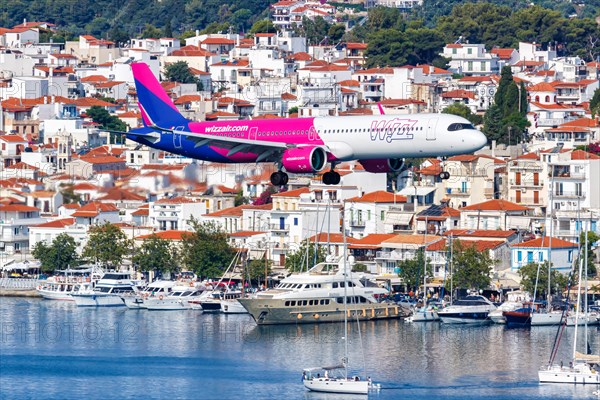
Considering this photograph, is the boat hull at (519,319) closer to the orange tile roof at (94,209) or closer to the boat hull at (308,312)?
the boat hull at (308,312)

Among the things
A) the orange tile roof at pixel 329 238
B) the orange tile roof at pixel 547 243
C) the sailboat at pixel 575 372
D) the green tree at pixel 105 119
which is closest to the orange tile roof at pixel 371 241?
the orange tile roof at pixel 329 238

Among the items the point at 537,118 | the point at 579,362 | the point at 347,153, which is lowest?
the point at 579,362

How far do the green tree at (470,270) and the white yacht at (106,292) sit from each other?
751 inches

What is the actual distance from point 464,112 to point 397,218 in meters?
45.8

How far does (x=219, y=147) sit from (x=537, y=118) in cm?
8972

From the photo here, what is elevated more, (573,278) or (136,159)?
(136,159)

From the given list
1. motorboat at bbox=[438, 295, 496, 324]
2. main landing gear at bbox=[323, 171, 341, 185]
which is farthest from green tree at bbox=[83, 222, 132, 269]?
main landing gear at bbox=[323, 171, 341, 185]

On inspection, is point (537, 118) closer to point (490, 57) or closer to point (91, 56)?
point (490, 57)

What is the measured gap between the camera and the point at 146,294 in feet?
348

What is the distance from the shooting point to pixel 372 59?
19050 cm

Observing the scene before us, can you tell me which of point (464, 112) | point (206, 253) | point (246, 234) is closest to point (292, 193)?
point (246, 234)

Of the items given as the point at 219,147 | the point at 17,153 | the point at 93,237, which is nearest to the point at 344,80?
the point at 17,153

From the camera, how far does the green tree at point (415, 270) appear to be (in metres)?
100

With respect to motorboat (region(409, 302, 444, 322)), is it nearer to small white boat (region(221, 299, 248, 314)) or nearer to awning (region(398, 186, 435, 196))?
small white boat (region(221, 299, 248, 314))
